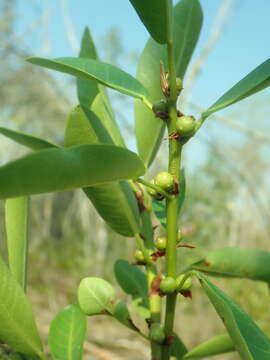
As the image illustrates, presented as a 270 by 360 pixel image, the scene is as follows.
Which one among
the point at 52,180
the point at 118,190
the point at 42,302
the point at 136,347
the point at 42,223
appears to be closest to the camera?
the point at 52,180

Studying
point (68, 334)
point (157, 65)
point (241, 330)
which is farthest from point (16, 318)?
point (157, 65)

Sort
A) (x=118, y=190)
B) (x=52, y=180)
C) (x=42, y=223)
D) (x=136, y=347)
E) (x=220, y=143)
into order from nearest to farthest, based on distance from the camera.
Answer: (x=52, y=180) → (x=118, y=190) → (x=136, y=347) → (x=220, y=143) → (x=42, y=223)

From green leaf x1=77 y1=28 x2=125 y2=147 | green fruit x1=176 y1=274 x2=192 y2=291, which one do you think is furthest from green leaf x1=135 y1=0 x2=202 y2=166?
green fruit x1=176 y1=274 x2=192 y2=291

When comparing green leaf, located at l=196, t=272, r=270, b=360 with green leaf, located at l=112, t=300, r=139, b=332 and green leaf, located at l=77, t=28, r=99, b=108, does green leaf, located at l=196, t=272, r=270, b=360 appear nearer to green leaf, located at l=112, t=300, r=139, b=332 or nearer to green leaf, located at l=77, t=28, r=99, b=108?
green leaf, located at l=112, t=300, r=139, b=332

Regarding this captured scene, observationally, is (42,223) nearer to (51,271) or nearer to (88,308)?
(51,271)

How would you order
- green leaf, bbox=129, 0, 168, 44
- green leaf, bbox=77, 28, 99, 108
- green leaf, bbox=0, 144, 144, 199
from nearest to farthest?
green leaf, bbox=0, 144, 144, 199, green leaf, bbox=129, 0, 168, 44, green leaf, bbox=77, 28, 99, 108

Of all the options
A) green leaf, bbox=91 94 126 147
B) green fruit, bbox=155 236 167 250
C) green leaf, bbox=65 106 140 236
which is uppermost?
green leaf, bbox=91 94 126 147

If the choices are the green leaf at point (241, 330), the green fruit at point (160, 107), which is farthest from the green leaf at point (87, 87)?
the green leaf at point (241, 330)

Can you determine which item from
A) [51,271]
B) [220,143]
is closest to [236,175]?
[220,143]

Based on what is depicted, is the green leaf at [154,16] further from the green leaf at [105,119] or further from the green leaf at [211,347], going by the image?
the green leaf at [211,347]
